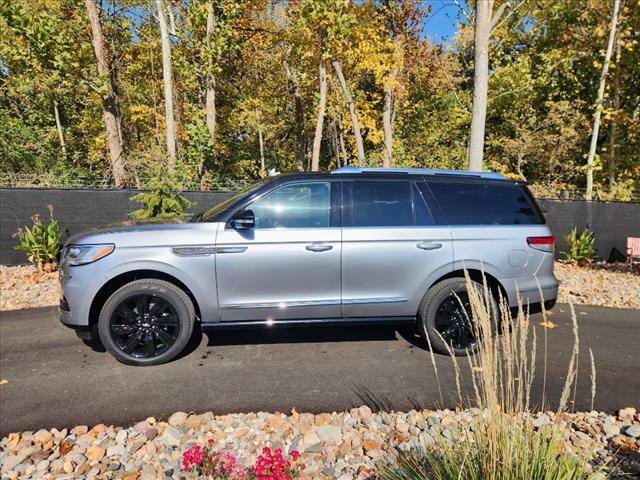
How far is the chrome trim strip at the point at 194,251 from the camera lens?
3.72 meters

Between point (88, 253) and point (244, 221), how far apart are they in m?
1.46

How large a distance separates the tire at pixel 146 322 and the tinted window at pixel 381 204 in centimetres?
186

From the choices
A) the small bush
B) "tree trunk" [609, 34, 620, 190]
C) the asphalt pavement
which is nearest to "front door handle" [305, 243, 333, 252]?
the asphalt pavement

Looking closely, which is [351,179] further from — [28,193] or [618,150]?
[618,150]

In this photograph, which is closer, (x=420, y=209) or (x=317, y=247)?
(x=317, y=247)

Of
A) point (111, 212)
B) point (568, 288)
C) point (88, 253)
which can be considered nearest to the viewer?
point (88, 253)

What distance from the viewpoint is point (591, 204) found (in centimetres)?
1003

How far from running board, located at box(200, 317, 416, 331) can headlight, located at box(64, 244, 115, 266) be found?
1118mm

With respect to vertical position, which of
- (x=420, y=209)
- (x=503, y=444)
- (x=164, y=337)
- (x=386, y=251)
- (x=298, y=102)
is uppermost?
(x=298, y=102)

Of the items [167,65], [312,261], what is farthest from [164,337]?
[167,65]

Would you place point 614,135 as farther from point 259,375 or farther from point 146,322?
point 146,322

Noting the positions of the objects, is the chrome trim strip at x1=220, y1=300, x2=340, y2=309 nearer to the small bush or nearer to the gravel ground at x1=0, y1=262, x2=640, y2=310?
the small bush

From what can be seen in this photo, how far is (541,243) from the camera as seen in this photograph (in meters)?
4.16

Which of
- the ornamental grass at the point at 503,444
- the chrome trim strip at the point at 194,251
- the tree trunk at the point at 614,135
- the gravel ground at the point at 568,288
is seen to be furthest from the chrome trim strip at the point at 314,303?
the tree trunk at the point at 614,135
